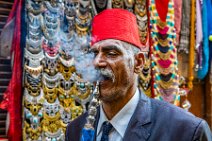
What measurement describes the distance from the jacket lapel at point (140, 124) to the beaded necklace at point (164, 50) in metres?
2.34

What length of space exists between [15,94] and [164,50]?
189 centimetres

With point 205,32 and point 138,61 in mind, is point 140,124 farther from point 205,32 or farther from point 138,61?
point 205,32

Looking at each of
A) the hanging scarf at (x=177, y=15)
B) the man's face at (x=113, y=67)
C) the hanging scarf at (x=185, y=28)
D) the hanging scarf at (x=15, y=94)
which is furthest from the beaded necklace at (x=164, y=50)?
the man's face at (x=113, y=67)

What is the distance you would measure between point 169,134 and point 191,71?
Result: 3019 millimetres

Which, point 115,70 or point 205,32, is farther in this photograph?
point 205,32

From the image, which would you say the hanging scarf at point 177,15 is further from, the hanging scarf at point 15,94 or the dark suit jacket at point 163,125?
the dark suit jacket at point 163,125

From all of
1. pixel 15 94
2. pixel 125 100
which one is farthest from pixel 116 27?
pixel 15 94

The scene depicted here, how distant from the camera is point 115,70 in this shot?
62.2 inches

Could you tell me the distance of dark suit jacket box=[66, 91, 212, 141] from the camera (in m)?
1.46

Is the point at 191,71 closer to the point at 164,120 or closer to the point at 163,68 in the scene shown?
the point at 163,68

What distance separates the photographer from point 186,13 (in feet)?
14.2

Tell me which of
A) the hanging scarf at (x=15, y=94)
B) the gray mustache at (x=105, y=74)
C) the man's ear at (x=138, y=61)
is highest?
the man's ear at (x=138, y=61)

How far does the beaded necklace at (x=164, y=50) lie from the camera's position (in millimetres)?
3951

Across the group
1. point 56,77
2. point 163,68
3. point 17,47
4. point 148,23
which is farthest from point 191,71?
point 17,47
